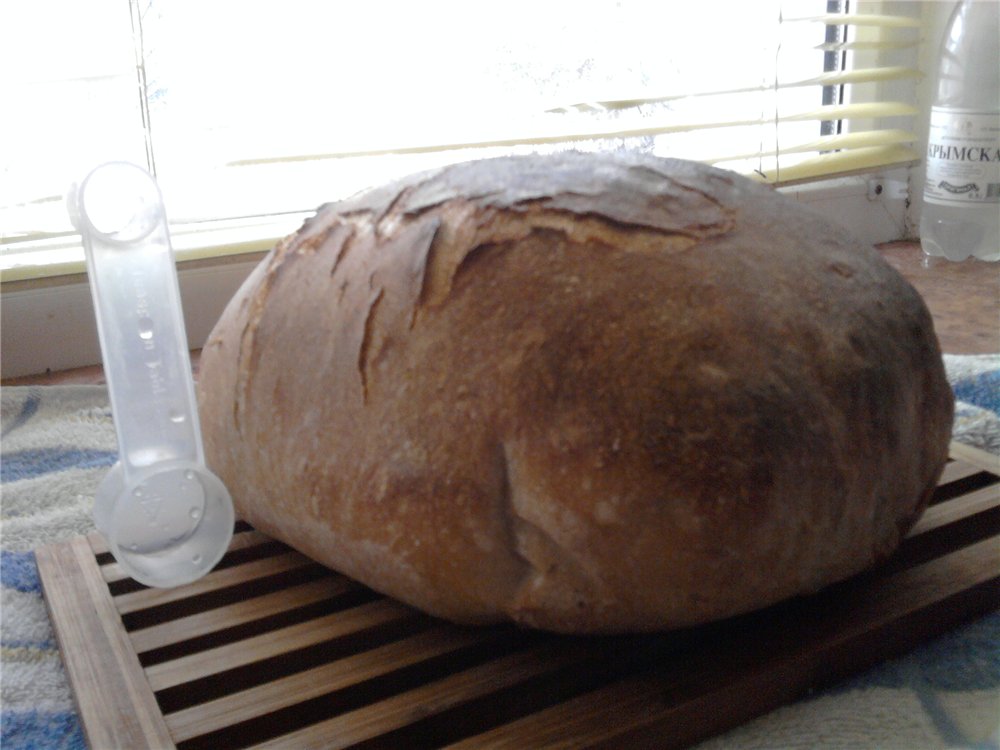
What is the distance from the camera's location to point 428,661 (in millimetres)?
612

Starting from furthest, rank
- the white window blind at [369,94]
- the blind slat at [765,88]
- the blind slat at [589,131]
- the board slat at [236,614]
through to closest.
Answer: the blind slat at [765,88]
the blind slat at [589,131]
the white window blind at [369,94]
the board slat at [236,614]

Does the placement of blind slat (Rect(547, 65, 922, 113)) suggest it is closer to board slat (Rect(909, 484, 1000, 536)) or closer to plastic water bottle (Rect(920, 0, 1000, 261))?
plastic water bottle (Rect(920, 0, 1000, 261))

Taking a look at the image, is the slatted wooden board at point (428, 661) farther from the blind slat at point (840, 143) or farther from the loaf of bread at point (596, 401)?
the blind slat at point (840, 143)

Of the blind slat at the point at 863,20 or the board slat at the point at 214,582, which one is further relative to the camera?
the blind slat at the point at 863,20

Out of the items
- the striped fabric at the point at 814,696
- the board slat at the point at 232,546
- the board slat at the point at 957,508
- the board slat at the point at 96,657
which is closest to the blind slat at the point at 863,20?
the striped fabric at the point at 814,696

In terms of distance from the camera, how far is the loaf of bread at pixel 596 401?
54 cm

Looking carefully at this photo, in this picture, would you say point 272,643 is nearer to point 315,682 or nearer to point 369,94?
point 315,682

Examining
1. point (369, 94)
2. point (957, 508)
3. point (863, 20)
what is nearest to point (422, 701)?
point (957, 508)

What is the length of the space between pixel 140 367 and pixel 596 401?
25 cm

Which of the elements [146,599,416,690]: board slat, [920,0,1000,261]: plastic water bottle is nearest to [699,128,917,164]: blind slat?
[920,0,1000,261]: plastic water bottle

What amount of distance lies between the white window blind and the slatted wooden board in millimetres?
636

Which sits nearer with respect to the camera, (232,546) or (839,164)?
(232,546)

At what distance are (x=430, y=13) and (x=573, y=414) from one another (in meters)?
1.00

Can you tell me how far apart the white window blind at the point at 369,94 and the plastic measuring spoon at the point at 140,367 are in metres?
0.66
